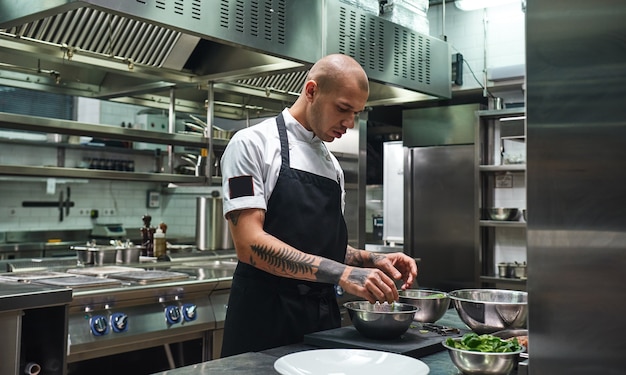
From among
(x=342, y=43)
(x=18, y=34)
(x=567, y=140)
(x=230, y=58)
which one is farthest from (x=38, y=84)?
(x=567, y=140)

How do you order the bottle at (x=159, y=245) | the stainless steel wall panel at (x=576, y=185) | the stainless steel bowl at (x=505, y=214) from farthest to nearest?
the stainless steel bowl at (x=505, y=214) → the bottle at (x=159, y=245) → the stainless steel wall panel at (x=576, y=185)

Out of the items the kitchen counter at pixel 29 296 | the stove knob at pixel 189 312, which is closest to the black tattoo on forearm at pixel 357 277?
the kitchen counter at pixel 29 296

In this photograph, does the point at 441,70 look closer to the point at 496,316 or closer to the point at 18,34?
the point at 18,34

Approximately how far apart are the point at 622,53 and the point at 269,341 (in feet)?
5.15

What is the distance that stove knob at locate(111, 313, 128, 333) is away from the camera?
120 inches

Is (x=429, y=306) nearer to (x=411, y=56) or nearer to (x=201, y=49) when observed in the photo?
(x=201, y=49)

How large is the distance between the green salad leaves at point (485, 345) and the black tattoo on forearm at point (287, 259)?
62 centimetres

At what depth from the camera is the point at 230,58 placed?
3926mm

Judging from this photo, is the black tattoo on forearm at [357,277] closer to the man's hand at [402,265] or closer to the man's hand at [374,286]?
the man's hand at [374,286]

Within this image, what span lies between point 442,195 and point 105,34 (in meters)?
3.93

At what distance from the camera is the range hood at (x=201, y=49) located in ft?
10.2

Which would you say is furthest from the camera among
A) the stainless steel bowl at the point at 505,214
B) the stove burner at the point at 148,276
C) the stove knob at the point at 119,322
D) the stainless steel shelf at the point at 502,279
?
the stainless steel bowl at the point at 505,214

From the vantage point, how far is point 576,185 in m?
1.09

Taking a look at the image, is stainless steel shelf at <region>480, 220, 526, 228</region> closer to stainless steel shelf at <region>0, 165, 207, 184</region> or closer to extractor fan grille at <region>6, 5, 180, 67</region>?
stainless steel shelf at <region>0, 165, 207, 184</region>
